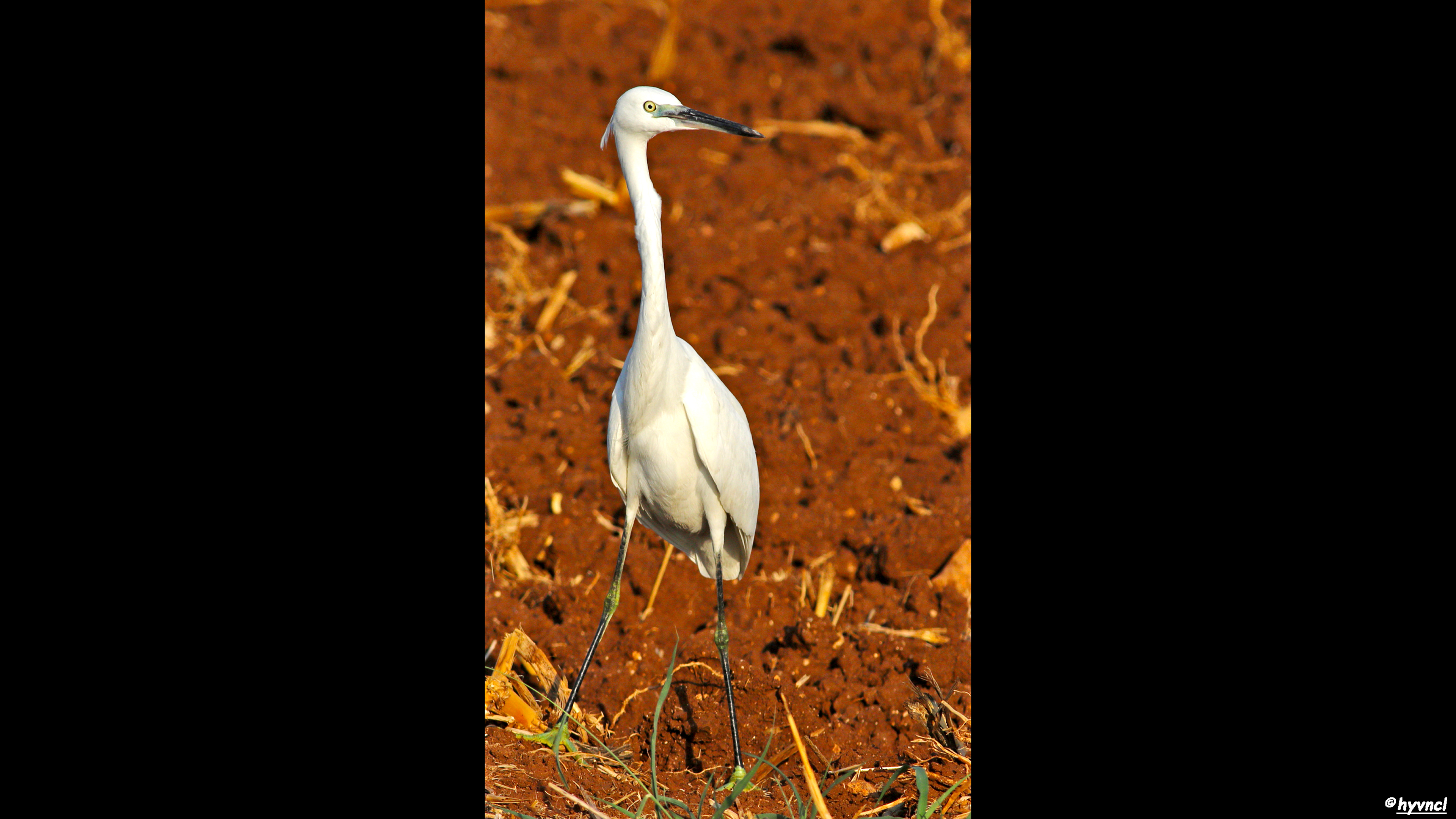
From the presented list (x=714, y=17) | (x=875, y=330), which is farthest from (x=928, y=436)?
(x=714, y=17)

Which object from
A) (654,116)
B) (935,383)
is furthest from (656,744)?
(935,383)

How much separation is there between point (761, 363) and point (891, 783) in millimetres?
3461

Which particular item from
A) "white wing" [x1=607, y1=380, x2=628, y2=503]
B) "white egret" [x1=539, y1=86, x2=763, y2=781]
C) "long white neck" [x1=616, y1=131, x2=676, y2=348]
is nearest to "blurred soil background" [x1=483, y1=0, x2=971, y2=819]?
"white egret" [x1=539, y1=86, x2=763, y2=781]

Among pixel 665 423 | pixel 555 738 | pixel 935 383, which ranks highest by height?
pixel 665 423

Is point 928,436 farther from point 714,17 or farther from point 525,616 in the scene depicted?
point 714,17

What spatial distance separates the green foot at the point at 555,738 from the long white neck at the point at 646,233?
1.42m

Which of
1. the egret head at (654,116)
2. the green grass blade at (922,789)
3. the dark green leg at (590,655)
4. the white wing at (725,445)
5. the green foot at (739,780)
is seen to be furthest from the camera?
the white wing at (725,445)

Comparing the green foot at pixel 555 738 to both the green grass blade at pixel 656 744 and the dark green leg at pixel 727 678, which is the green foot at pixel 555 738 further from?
the green grass blade at pixel 656 744

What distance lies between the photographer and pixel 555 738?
158 inches

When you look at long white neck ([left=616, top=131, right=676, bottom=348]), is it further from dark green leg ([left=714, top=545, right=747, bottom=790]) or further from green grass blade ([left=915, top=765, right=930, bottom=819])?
green grass blade ([left=915, top=765, right=930, bottom=819])

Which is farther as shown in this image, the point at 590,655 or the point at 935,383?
the point at 935,383

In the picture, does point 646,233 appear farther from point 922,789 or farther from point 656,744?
point 922,789

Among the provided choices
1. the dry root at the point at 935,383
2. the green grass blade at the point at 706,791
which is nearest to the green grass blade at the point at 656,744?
the green grass blade at the point at 706,791

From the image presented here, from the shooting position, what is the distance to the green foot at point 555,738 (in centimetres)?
399
